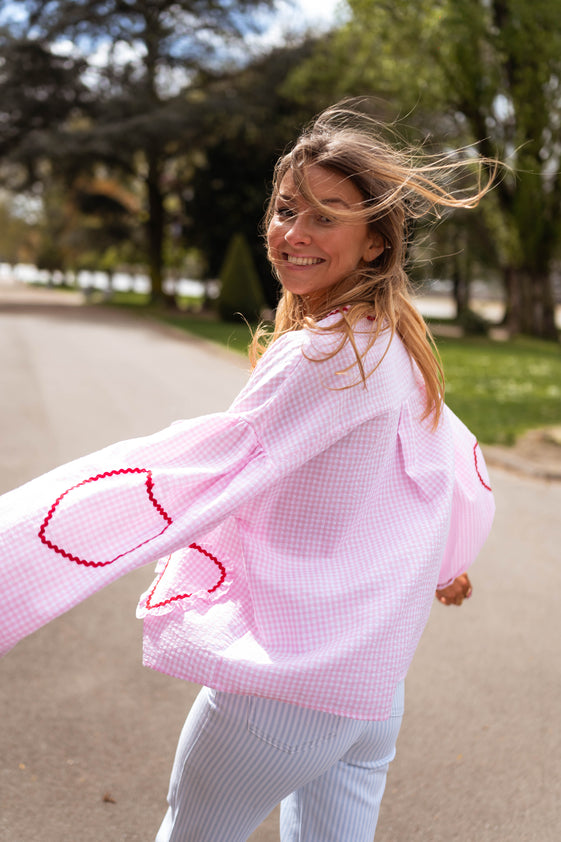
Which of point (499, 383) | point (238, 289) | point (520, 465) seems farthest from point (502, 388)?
point (238, 289)

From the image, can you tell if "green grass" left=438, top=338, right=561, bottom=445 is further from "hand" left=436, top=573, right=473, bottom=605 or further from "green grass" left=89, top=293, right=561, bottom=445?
"hand" left=436, top=573, right=473, bottom=605

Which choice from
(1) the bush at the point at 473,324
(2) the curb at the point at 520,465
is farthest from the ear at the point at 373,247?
(1) the bush at the point at 473,324

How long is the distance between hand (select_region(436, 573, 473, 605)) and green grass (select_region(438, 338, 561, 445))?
12.9ft

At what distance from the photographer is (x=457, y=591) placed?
6.95 feet

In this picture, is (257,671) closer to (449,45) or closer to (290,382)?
(290,382)

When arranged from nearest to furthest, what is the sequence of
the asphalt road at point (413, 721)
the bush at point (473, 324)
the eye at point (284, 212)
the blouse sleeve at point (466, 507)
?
1. the eye at point (284, 212)
2. the blouse sleeve at point (466, 507)
3. the asphalt road at point (413, 721)
4. the bush at point (473, 324)

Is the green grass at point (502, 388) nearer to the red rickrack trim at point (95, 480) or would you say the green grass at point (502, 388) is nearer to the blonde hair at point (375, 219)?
the blonde hair at point (375, 219)

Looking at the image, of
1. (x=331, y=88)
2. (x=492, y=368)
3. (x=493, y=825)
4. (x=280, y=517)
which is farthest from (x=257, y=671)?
(x=331, y=88)

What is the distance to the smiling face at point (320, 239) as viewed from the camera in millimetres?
1616

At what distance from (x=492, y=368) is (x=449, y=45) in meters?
9.93

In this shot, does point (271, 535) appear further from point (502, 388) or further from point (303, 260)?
point (502, 388)

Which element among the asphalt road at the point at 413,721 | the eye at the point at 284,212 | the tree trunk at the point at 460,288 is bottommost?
the tree trunk at the point at 460,288

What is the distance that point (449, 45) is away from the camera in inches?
828

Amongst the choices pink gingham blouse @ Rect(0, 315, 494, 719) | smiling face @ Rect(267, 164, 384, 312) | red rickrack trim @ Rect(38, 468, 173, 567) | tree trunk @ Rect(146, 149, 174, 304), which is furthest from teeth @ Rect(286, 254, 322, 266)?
tree trunk @ Rect(146, 149, 174, 304)
